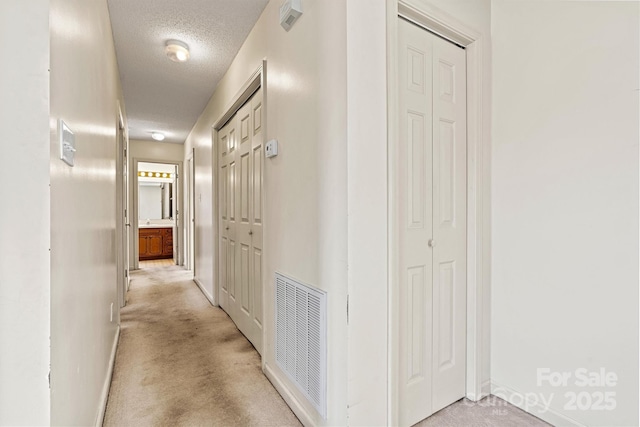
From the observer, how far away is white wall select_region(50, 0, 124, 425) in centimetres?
88

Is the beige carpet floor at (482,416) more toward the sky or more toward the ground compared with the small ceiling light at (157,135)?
more toward the ground

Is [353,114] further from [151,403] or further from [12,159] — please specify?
[151,403]

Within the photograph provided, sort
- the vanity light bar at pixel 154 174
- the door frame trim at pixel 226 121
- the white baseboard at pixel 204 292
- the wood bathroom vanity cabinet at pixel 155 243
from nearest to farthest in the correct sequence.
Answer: the door frame trim at pixel 226 121 → the white baseboard at pixel 204 292 → the wood bathroom vanity cabinet at pixel 155 243 → the vanity light bar at pixel 154 174

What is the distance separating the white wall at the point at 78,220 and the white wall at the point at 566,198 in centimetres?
204

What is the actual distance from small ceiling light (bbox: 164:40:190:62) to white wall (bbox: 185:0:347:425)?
688 millimetres

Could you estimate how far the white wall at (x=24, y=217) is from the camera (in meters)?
0.77

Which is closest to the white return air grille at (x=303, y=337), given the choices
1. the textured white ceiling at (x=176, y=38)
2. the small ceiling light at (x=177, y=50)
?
the textured white ceiling at (x=176, y=38)

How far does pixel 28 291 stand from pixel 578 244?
2.13 metres

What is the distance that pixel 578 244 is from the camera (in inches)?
59.4

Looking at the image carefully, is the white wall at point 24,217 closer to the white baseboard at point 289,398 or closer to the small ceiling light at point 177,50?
the white baseboard at point 289,398

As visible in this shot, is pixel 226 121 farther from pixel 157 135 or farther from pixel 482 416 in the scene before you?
pixel 482 416

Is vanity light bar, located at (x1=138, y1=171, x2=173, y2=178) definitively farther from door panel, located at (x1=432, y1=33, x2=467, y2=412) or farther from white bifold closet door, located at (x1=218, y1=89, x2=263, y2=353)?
door panel, located at (x1=432, y1=33, x2=467, y2=412)

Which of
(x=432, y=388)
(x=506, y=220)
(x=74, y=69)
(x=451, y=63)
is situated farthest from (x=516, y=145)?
(x=74, y=69)

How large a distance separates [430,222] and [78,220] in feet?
5.16
